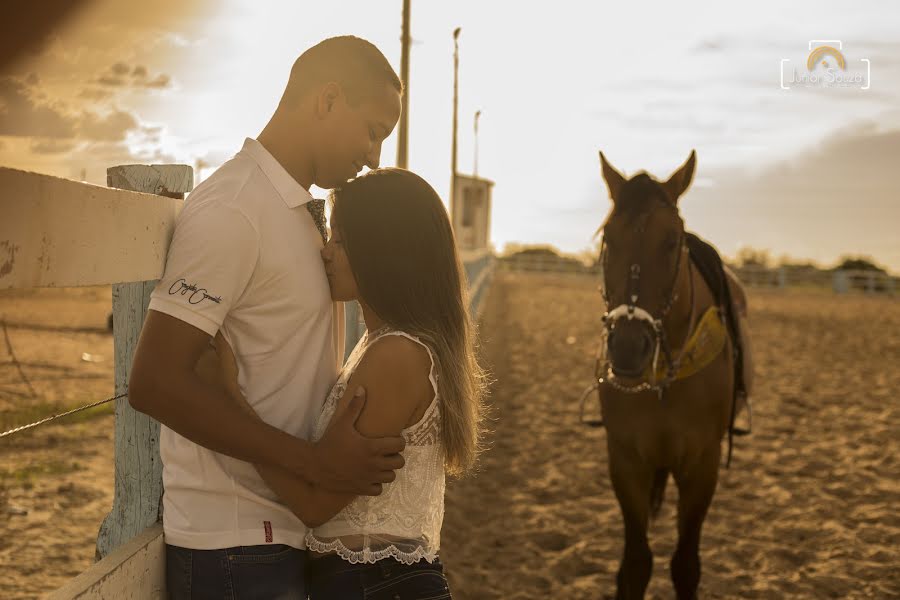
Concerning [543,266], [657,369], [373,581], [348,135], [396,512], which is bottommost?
[373,581]

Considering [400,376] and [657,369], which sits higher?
[400,376]

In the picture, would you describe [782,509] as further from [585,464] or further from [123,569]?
[123,569]

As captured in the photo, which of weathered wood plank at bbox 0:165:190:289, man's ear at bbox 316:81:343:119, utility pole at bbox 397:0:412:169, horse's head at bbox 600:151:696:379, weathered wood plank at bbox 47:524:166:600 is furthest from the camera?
utility pole at bbox 397:0:412:169

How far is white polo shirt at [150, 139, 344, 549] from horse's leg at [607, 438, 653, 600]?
7.72 feet

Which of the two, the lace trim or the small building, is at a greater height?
the small building

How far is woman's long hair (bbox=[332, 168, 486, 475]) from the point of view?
68.8 inches

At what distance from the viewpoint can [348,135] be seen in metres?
1.88

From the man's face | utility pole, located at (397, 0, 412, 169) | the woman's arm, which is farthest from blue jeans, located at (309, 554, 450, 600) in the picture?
utility pole, located at (397, 0, 412, 169)

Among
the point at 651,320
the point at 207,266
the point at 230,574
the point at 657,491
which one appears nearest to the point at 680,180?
the point at 651,320

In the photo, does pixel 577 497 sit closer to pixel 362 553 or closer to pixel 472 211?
pixel 362 553

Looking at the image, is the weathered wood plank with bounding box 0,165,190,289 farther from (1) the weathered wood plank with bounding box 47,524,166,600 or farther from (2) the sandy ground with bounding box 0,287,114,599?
(2) the sandy ground with bounding box 0,287,114,599

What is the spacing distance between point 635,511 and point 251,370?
2.58 m

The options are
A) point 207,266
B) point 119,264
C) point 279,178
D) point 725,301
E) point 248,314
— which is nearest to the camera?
point 119,264

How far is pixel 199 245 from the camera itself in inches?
60.4
